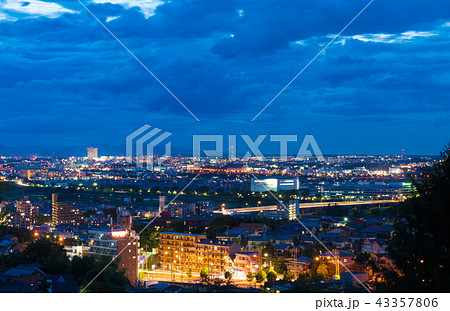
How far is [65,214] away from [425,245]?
16.3 meters

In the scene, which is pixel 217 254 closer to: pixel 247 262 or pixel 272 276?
pixel 247 262

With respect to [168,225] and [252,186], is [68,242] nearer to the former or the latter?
[168,225]

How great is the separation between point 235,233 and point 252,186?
1622 centimetres

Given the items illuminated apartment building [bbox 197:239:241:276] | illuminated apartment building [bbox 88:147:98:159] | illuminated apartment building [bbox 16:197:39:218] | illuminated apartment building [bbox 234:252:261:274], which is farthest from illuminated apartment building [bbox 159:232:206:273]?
illuminated apartment building [bbox 88:147:98:159]

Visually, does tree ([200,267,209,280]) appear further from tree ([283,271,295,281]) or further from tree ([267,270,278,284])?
tree ([283,271,295,281])

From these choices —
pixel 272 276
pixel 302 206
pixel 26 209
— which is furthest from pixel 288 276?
pixel 26 209

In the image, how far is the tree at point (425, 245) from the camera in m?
2.21

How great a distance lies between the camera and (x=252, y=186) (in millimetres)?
27172

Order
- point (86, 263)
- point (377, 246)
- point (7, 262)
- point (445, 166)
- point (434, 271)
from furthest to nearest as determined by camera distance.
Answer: point (377, 246) → point (7, 262) → point (86, 263) → point (445, 166) → point (434, 271)

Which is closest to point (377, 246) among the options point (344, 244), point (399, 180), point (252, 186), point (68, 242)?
point (344, 244)

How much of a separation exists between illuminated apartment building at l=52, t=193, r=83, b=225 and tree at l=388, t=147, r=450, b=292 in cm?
1525

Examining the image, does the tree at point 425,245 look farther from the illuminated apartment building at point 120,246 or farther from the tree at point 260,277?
the illuminated apartment building at point 120,246

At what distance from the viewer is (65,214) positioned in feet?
Result: 56.3

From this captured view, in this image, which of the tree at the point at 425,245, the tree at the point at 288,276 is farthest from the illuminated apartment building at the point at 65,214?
the tree at the point at 425,245
